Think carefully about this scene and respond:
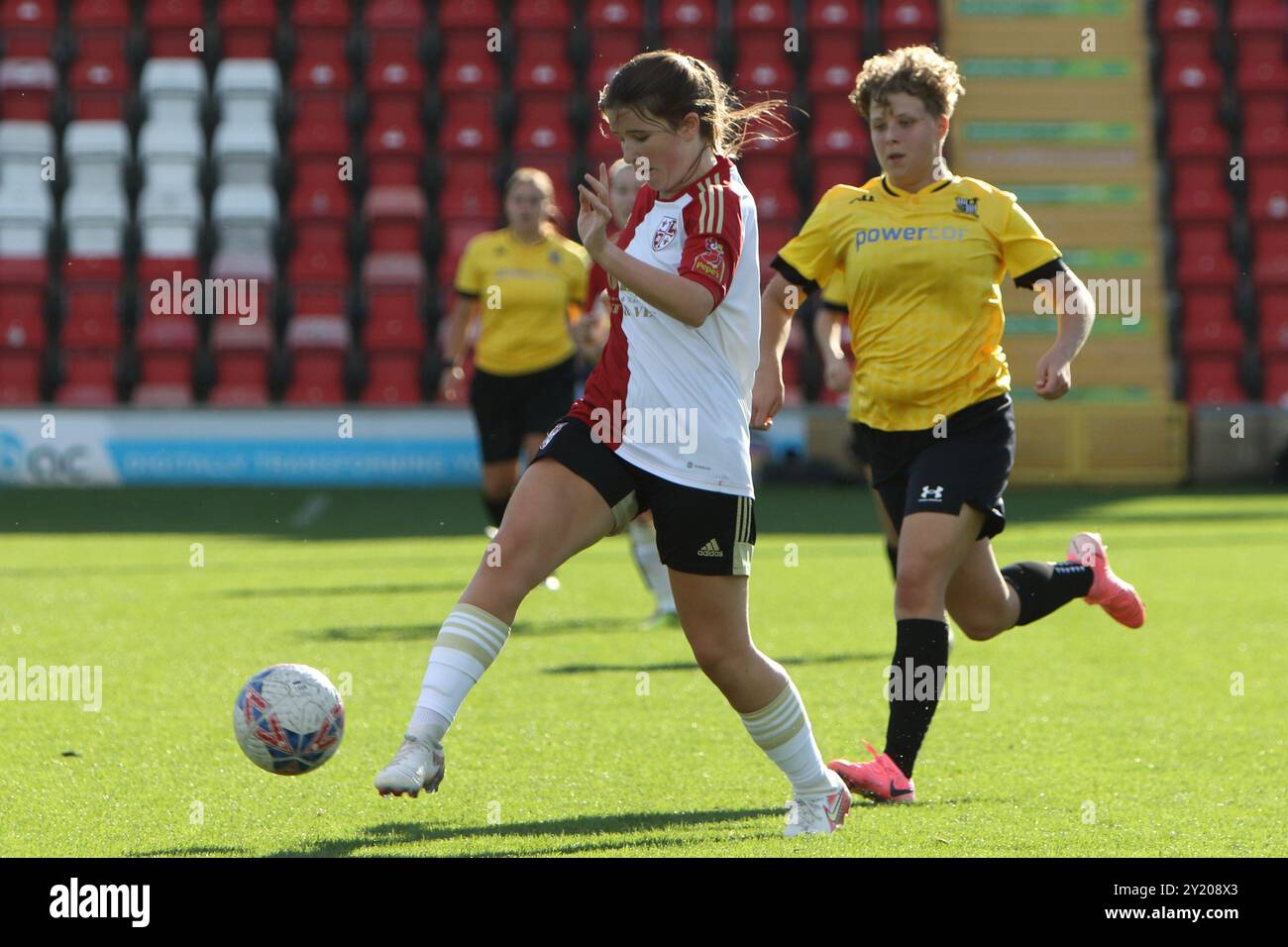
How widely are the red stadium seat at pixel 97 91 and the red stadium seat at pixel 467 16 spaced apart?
364 centimetres

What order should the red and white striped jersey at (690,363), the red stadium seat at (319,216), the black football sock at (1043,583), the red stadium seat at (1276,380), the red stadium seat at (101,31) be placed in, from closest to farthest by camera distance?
the red and white striped jersey at (690,363) < the black football sock at (1043,583) < the red stadium seat at (1276,380) < the red stadium seat at (319,216) < the red stadium seat at (101,31)

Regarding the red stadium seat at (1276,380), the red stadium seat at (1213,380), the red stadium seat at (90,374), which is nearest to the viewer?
the red stadium seat at (90,374)

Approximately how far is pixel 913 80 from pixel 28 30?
701 inches

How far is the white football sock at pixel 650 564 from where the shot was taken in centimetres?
873

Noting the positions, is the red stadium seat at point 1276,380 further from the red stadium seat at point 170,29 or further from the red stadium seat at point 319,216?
the red stadium seat at point 170,29

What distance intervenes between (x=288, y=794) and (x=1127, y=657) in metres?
4.05

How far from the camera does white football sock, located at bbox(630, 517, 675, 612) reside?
28.6 ft

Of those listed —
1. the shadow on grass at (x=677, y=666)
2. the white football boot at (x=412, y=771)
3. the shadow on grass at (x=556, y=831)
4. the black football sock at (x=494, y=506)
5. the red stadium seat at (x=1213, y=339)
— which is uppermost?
the red stadium seat at (x=1213, y=339)

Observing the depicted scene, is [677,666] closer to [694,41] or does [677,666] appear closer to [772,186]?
[772,186]

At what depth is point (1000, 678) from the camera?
721 cm

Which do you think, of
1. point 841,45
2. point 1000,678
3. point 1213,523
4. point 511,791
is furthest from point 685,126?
point 841,45

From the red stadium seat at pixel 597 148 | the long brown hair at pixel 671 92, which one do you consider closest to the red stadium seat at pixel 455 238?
the red stadium seat at pixel 597 148

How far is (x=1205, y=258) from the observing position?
791 inches

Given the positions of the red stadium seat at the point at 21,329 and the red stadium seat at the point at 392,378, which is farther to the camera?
the red stadium seat at the point at 21,329
